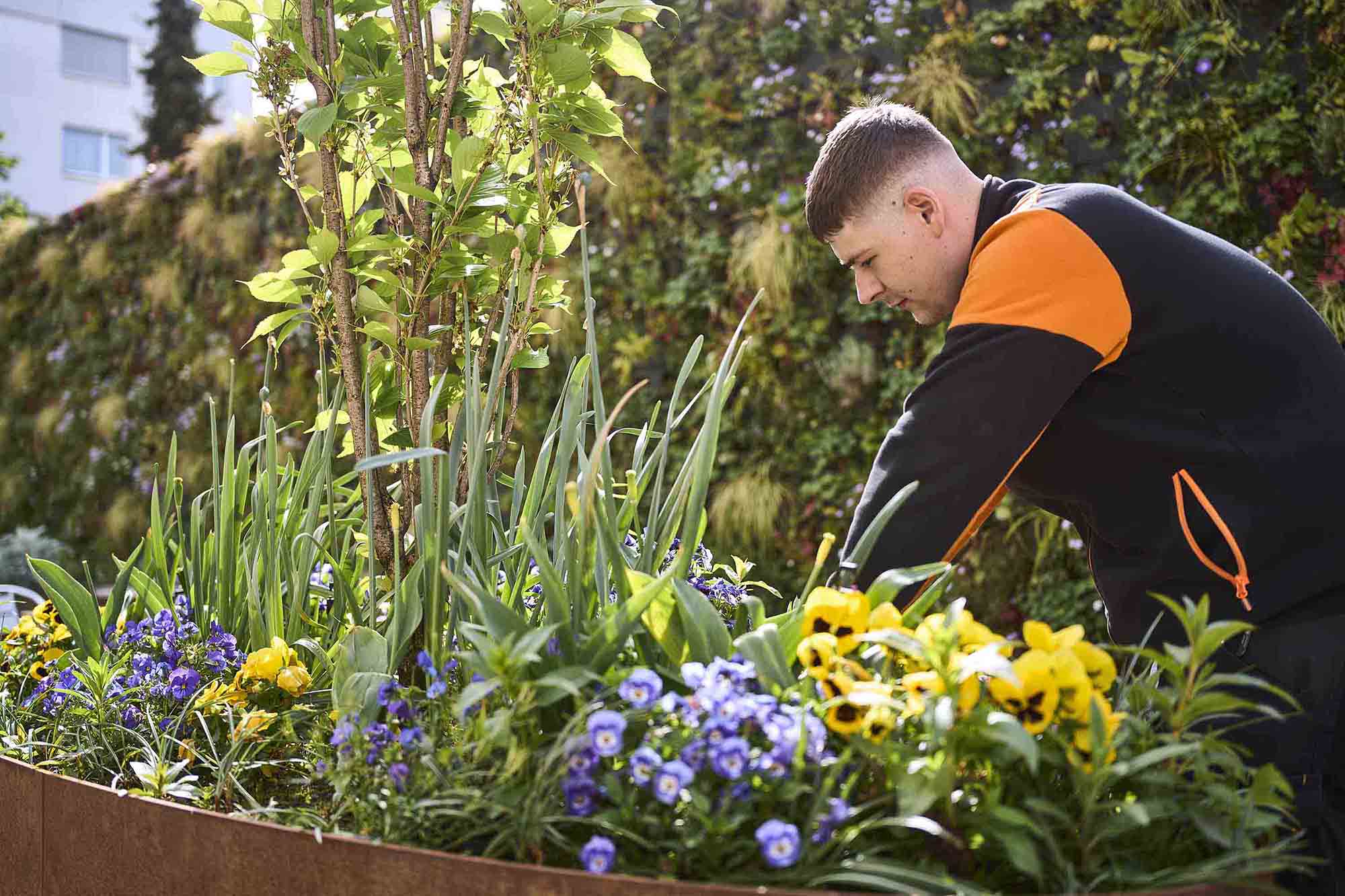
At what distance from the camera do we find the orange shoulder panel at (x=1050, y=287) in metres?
1.17

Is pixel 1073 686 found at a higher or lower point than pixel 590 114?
lower

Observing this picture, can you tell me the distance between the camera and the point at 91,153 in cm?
2128

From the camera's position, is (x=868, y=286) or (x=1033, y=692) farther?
(x=868, y=286)

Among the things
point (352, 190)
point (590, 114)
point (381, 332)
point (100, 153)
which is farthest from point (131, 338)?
point (100, 153)

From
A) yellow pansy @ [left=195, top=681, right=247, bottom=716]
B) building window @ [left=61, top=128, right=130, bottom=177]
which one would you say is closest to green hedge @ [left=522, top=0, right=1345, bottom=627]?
yellow pansy @ [left=195, top=681, right=247, bottom=716]

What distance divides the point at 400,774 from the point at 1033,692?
0.50 meters

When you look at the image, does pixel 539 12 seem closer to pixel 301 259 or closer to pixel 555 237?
pixel 555 237

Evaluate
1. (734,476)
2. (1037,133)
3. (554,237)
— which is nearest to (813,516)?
(734,476)

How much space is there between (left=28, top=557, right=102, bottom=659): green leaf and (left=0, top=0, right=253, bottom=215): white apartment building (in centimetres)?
2011

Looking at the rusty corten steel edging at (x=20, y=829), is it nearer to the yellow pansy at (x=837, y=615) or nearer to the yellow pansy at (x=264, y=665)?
the yellow pansy at (x=264, y=665)

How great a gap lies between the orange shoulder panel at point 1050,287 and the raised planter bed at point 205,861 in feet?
1.94

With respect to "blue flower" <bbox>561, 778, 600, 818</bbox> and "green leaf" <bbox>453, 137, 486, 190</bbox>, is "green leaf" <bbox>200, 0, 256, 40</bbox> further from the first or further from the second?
"blue flower" <bbox>561, 778, 600, 818</bbox>

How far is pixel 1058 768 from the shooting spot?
841 millimetres

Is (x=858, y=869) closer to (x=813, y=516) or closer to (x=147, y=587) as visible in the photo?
(x=147, y=587)
